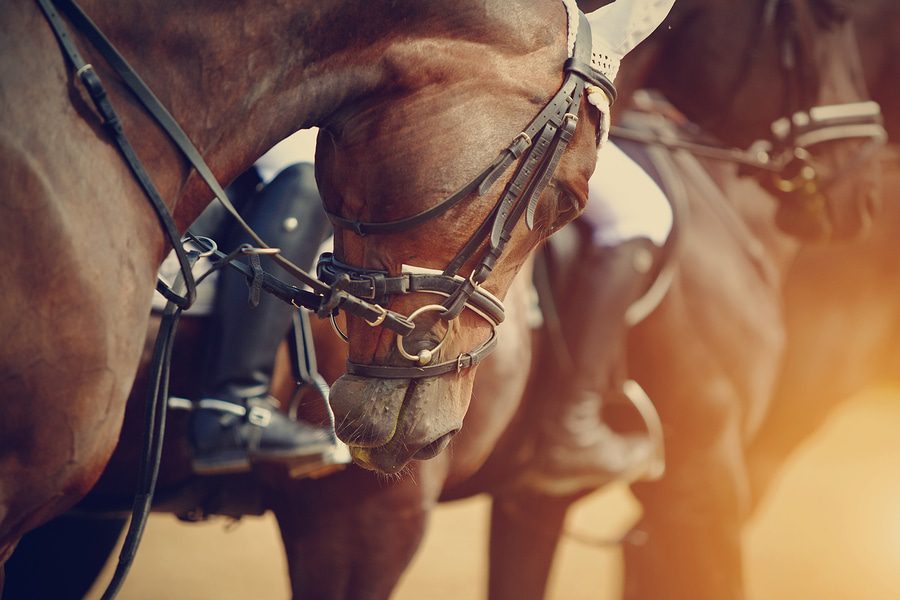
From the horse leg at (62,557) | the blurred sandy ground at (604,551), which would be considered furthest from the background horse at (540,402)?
the blurred sandy ground at (604,551)

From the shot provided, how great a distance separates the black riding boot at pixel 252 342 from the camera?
2688 mm

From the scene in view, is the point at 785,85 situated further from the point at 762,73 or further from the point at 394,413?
the point at 394,413

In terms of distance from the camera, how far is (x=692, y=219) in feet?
13.7

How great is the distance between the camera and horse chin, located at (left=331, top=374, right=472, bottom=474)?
6.04ft

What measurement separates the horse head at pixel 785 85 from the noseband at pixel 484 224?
215 centimetres

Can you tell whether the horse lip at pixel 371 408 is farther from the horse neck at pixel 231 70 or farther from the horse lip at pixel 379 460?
the horse neck at pixel 231 70

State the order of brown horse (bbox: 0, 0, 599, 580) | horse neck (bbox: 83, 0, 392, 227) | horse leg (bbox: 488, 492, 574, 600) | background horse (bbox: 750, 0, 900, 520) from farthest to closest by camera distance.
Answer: background horse (bbox: 750, 0, 900, 520)
horse leg (bbox: 488, 492, 574, 600)
horse neck (bbox: 83, 0, 392, 227)
brown horse (bbox: 0, 0, 599, 580)

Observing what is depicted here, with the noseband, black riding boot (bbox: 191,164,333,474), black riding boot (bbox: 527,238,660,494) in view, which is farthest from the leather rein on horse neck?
the noseband

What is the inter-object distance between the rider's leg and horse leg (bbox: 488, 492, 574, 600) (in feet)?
1.78

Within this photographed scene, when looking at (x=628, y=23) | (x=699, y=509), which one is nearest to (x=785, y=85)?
(x=699, y=509)

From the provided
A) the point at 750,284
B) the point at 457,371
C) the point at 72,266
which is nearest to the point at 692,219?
the point at 750,284

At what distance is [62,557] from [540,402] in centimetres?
162

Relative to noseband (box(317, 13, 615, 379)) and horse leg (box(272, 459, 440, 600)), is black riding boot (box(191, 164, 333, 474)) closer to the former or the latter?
horse leg (box(272, 459, 440, 600))

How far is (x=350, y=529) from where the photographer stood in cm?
302
